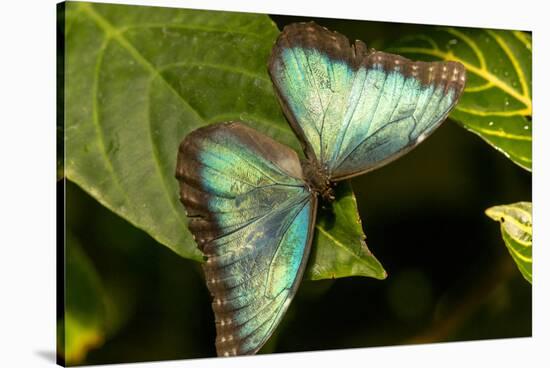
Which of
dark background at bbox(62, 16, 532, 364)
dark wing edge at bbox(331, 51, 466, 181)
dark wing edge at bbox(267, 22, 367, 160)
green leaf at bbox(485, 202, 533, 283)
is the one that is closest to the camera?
dark background at bbox(62, 16, 532, 364)

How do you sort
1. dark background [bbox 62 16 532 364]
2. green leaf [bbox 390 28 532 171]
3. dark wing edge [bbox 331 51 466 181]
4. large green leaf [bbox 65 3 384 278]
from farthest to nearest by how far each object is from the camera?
1. green leaf [bbox 390 28 532 171]
2. dark wing edge [bbox 331 51 466 181]
3. dark background [bbox 62 16 532 364]
4. large green leaf [bbox 65 3 384 278]

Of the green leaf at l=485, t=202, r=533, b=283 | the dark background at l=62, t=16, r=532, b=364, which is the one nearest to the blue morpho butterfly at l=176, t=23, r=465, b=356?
the dark background at l=62, t=16, r=532, b=364

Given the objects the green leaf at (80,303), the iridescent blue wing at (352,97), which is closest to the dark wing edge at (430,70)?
the iridescent blue wing at (352,97)

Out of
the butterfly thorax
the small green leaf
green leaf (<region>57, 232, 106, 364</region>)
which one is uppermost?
the butterfly thorax

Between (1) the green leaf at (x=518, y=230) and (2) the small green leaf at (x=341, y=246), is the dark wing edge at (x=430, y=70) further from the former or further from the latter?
(1) the green leaf at (x=518, y=230)

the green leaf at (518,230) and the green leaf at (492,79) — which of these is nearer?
the green leaf at (492,79)

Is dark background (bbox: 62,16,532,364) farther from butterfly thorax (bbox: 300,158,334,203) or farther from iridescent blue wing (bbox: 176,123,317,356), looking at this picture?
butterfly thorax (bbox: 300,158,334,203)

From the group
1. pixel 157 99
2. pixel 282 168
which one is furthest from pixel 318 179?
pixel 157 99

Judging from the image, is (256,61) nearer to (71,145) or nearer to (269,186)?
(269,186)
